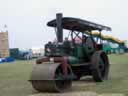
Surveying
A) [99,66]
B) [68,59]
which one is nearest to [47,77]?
[68,59]

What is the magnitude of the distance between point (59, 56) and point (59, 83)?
0.80 meters

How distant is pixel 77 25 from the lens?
14609 mm

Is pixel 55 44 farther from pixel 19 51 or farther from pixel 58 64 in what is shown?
pixel 19 51

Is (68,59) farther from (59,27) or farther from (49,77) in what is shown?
(49,77)

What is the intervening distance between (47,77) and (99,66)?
3658 millimetres

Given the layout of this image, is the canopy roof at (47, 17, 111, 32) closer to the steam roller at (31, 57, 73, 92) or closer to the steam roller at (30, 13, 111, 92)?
the steam roller at (30, 13, 111, 92)

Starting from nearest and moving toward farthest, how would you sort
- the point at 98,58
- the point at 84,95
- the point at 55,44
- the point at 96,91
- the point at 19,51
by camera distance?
1. the point at 84,95
2. the point at 96,91
3. the point at 55,44
4. the point at 98,58
5. the point at 19,51

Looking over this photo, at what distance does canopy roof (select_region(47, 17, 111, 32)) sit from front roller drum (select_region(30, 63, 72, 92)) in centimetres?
218

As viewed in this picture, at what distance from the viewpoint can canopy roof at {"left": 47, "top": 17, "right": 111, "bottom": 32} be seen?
46.2ft

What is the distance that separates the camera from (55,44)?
44.1 ft

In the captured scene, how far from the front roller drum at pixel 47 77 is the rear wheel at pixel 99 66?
2184 millimetres

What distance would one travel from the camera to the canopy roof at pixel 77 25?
14094 millimetres

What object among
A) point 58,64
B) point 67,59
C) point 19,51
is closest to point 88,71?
point 67,59

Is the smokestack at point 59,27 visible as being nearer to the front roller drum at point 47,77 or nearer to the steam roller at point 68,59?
the steam roller at point 68,59
